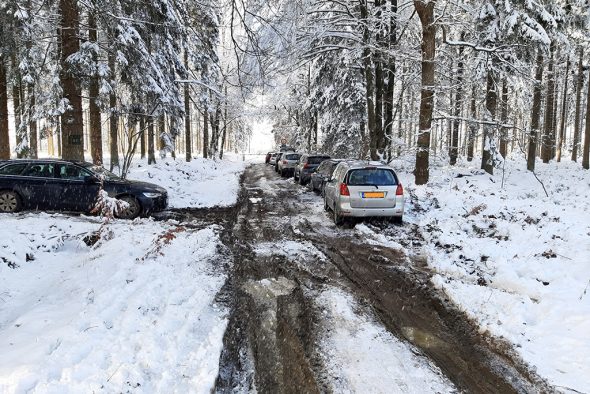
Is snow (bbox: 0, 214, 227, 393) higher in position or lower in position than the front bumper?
lower

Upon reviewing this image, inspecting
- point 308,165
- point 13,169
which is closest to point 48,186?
point 13,169

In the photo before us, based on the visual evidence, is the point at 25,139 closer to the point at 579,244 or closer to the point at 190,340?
the point at 190,340

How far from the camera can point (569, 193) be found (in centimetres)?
1705

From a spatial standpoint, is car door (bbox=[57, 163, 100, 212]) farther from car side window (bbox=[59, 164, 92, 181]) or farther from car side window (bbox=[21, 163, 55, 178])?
car side window (bbox=[21, 163, 55, 178])

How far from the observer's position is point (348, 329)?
5195mm

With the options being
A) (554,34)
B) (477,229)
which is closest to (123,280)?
(477,229)

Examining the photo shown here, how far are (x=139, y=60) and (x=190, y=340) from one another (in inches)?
464

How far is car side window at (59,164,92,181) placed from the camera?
12125 millimetres

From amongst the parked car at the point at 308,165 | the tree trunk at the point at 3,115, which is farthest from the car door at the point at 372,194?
the tree trunk at the point at 3,115

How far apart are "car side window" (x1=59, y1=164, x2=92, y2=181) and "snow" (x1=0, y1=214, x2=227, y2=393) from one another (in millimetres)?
3089

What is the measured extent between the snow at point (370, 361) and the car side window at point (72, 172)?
9.49 m

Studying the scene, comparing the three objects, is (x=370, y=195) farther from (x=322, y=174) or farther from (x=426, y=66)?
(x=322, y=174)

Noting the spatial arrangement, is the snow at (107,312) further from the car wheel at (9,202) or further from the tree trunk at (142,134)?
the tree trunk at (142,134)

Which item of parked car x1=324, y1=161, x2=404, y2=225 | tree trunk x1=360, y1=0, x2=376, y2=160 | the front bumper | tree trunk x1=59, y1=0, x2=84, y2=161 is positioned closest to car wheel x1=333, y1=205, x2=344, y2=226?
parked car x1=324, y1=161, x2=404, y2=225
